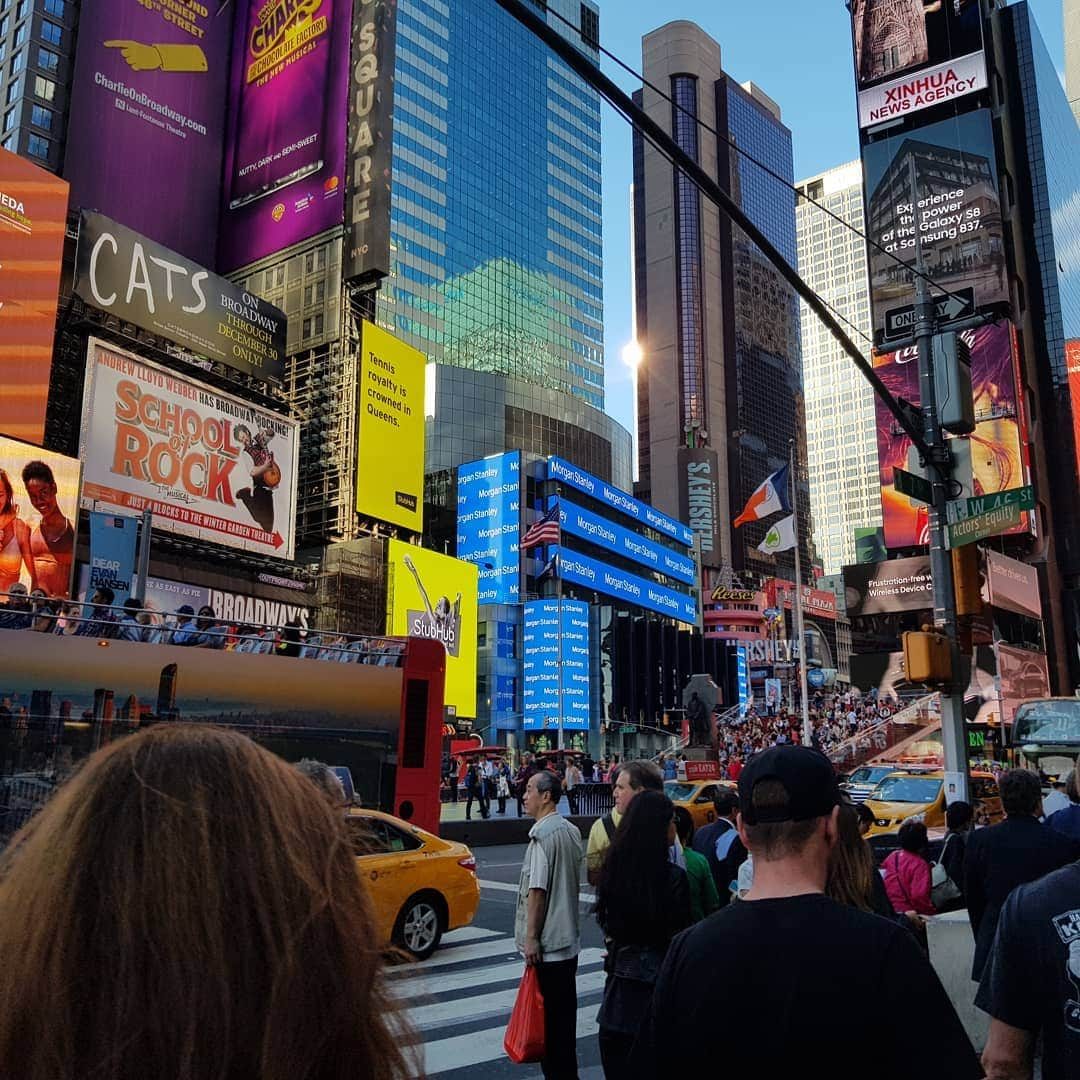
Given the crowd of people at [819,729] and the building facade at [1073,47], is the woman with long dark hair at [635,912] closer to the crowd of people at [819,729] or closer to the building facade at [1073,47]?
the crowd of people at [819,729]

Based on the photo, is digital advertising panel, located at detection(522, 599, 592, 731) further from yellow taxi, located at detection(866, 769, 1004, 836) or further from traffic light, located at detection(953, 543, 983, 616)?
traffic light, located at detection(953, 543, 983, 616)

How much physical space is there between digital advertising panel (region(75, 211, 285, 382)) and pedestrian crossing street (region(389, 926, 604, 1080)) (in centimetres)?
3472

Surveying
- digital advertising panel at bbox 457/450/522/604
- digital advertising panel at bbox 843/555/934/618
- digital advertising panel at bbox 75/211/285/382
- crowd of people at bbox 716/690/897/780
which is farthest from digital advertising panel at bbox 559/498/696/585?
digital advertising panel at bbox 75/211/285/382

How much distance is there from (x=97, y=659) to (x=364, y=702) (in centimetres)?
377

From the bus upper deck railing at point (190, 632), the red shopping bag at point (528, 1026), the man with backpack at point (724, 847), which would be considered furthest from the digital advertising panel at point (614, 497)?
the red shopping bag at point (528, 1026)

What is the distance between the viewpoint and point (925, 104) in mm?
65875

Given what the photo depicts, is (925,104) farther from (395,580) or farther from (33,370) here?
(33,370)

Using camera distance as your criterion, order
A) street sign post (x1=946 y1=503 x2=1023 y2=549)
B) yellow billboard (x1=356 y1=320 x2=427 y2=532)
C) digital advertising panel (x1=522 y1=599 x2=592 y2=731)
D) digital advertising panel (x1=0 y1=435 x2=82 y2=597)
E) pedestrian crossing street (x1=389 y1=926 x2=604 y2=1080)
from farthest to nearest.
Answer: digital advertising panel (x1=522 y1=599 x2=592 y2=731), yellow billboard (x1=356 y1=320 x2=427 y2=532), digital advertising panel (x1=0 y1=435 x2=82 y2=597), street sign post (x1=946 y1=503 x2=1023 y2=549), pedestrian crossing street (x1=389 y1=926 x2=604 y2=1080)

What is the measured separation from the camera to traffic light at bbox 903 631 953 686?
34.7ft

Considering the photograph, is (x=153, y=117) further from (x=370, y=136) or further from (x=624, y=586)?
(x=624, y=586)

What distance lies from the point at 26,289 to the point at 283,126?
20349 millimetres

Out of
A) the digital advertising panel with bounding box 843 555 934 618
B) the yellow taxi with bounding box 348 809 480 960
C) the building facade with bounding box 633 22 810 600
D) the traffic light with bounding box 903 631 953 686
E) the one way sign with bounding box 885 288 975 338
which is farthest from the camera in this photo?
the building facade with bounding box 633 22 810 600

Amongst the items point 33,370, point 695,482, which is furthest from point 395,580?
point 695,482

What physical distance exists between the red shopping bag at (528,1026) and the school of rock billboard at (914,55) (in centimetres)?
7062
